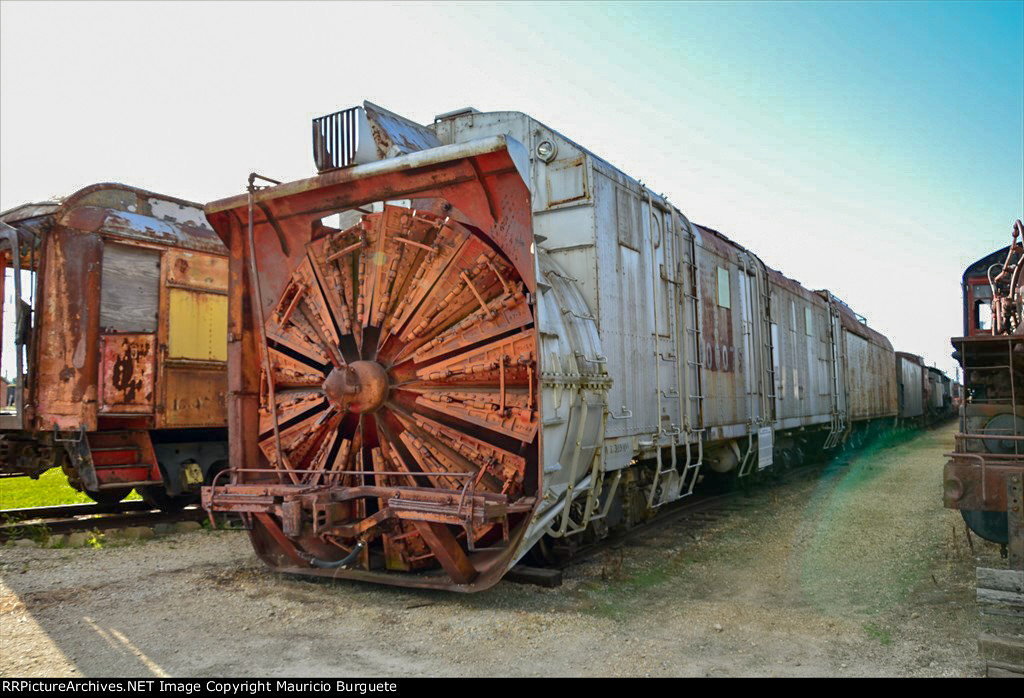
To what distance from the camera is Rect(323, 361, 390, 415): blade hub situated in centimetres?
610

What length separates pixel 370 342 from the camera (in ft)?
21.3

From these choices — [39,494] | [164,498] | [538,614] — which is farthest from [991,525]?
[39,494]

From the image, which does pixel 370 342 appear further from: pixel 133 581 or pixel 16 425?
pixel 16 425

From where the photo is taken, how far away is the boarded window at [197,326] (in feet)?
32.7

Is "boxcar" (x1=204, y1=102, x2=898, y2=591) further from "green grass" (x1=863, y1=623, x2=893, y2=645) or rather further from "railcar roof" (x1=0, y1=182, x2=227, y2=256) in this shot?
"railcar roof" (x1=0, y1=182, x2=227, y2=256)

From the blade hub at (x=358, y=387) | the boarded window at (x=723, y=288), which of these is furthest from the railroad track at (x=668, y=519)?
the boarded window at (x=723, y=288)

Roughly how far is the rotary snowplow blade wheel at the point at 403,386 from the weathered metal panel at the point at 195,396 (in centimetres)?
352

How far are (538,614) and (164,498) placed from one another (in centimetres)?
727

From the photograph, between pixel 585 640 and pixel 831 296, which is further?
pixel 831 296

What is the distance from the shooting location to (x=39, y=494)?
45.7 ft

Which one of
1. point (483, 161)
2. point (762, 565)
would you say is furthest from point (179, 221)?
point (762, 565)

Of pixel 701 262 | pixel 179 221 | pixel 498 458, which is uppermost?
pixel 179 221

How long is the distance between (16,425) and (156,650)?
5.88 metres

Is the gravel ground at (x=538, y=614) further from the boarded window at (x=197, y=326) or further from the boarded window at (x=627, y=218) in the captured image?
the boarded window at (x=627, y=218)
